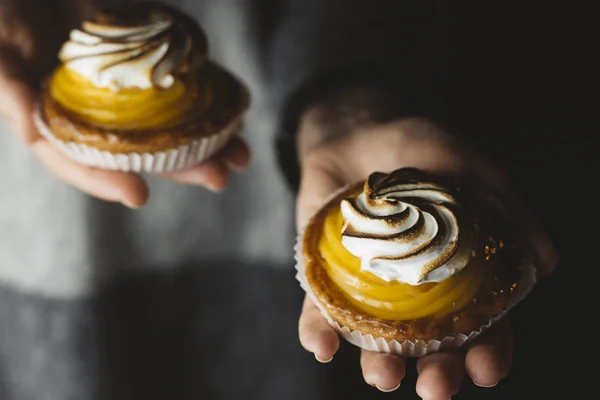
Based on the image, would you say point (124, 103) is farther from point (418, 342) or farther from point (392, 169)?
point (418, 342)

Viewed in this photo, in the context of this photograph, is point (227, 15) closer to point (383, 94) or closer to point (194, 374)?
point (383, 94)

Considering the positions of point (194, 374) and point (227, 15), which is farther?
point (194, 374)

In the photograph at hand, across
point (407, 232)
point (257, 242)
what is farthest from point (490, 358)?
point (257, 242)

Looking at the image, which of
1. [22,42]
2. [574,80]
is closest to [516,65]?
[574,80]

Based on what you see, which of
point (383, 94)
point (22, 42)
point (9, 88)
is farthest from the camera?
point (383, 94)

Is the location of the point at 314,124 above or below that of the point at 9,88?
below

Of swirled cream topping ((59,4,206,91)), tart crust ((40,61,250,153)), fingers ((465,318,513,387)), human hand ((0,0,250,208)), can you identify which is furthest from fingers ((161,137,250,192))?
fingers ((465,318,513,387))

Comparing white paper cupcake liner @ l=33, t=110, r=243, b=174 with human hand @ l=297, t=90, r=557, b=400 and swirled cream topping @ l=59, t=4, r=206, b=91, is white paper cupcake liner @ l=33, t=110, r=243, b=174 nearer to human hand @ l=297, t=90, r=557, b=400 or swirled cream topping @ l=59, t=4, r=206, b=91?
swirled cream topping @ l=59, t=4, r=206, b=91

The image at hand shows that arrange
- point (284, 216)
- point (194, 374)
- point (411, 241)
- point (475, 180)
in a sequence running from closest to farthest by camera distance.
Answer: point (411, 241) < point (475, 180) < point (284, 216) < point (194, 374)
